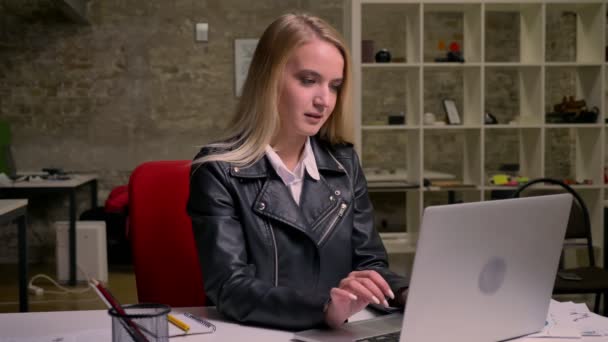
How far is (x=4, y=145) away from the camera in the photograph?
23.4 ft

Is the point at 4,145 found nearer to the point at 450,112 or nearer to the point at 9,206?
the point at 9,206

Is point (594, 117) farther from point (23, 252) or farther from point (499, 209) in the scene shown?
point (499, 209)

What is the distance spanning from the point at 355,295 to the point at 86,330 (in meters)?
0.55

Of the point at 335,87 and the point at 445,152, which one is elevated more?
the point at 335,87

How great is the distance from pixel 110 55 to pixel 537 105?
457 centimetres

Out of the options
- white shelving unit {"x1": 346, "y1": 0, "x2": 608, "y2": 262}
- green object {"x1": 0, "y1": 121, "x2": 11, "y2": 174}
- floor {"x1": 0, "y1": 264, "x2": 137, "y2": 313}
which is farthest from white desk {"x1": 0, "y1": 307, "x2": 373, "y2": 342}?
green object {"x1": 0, "y1": 121, "x2": 11, "y2": 174}

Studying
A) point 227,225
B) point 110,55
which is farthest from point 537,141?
point 110,55

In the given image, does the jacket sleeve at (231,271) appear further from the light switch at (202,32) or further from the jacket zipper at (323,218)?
the light switch at (202,32)

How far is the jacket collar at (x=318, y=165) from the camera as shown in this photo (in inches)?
67.1

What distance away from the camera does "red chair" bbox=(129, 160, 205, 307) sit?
1972 millimetres

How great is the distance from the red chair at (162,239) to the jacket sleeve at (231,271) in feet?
0.93

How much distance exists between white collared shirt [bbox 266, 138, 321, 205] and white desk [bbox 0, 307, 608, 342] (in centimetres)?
37

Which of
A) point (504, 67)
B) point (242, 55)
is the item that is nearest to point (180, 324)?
point (504, 67)

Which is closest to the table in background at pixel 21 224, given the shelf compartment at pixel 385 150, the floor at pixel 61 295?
the floor at pixel 61 295
